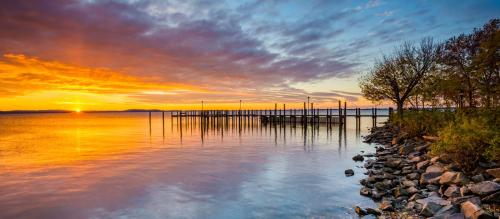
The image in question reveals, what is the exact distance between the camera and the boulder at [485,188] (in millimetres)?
8281

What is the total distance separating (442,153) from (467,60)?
16407 mm

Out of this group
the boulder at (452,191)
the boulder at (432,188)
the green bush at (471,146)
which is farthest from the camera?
the green bush at (471,146)

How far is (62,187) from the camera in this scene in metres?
13.4

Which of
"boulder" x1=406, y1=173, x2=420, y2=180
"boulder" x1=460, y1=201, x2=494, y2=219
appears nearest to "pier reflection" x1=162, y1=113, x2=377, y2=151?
"boulder" x1=406, y1=173, x2=420, y2=180

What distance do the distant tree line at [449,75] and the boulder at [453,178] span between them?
29.9 ft

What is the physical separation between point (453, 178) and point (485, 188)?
1.70 metres

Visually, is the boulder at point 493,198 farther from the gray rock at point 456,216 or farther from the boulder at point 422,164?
the boulder at point 422,164

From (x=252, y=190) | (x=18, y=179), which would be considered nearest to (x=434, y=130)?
(x=252, y=190)

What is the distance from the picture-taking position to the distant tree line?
19750 mm

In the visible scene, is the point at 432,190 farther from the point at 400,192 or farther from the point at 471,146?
the point at 471,146

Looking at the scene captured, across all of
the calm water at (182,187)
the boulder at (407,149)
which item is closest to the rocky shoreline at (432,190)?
the calm water at (182,187)

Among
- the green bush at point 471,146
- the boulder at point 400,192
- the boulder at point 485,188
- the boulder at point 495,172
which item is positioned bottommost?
the boulder at point 400,192

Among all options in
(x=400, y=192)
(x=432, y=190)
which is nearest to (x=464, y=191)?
(x=432, y=190)

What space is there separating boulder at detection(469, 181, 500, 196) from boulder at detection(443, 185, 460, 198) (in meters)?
0.52
